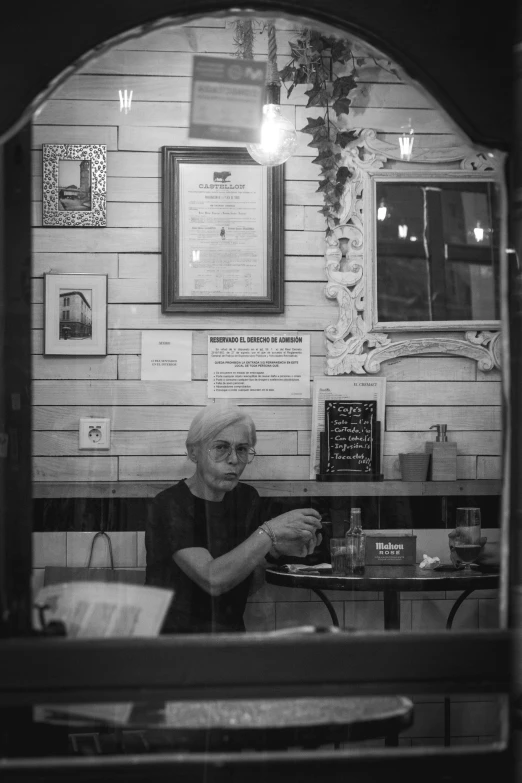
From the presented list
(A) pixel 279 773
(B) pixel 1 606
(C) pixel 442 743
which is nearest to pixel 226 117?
(B) pixel 1 606

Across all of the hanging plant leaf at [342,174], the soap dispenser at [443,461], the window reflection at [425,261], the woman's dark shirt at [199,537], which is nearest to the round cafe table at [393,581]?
the woman's dark shirt at [199,537]

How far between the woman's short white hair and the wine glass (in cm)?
85

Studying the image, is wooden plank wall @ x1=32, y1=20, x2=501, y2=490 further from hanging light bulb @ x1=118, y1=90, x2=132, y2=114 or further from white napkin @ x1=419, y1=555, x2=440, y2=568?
white napkin @ x1=419, y1=555, x2=440, y2=568

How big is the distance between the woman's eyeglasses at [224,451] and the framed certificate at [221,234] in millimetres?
528

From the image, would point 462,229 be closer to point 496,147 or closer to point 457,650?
point 496,147

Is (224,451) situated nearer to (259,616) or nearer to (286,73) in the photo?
(259,616)

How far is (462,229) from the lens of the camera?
3.48 metres

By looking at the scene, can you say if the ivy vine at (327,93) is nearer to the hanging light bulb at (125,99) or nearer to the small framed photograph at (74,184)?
the hanging light bulb at (125,99)

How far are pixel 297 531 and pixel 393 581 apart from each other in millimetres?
448

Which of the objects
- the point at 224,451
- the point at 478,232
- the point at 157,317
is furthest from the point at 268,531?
the point at 478,232

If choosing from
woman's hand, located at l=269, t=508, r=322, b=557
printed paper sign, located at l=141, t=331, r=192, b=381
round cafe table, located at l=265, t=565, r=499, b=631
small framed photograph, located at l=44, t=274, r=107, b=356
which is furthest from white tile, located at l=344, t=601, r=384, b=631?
small framed photograph, located at l=44, t=274, r=107, b=356

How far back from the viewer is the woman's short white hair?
132 inches

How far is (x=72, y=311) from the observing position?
11.1 feet

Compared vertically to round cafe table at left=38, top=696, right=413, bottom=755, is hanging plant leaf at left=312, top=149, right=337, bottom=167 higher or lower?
higher
